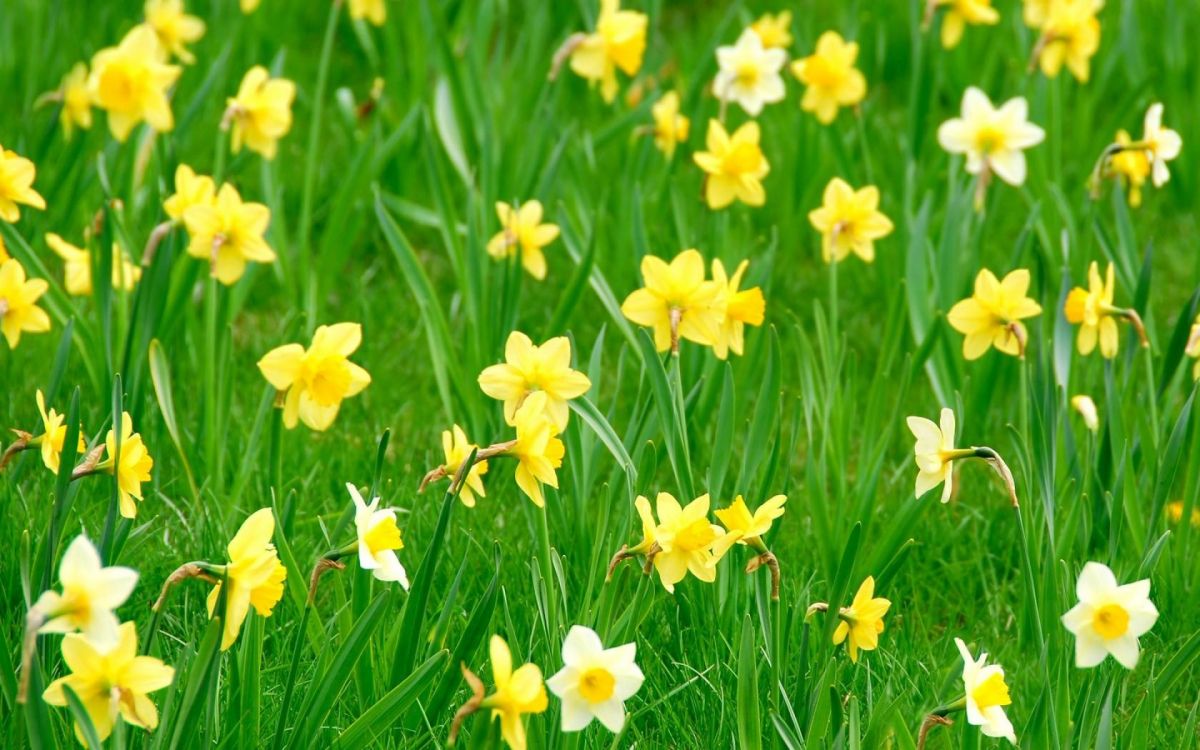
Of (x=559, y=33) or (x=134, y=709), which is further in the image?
(x=559, y=33)

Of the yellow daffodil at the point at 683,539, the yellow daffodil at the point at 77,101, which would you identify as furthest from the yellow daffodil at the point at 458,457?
the yellow daffodil at the point at 77,101

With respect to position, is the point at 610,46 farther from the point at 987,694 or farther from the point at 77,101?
the point at 987,694

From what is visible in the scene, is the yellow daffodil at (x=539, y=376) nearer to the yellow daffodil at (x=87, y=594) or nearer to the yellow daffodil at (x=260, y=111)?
the yellow daffodil at (x=87, y=594)

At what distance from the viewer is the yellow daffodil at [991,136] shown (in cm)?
279

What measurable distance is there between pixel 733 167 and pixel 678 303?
781mm

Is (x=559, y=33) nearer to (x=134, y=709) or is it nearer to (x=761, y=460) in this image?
(x=761, y=460)

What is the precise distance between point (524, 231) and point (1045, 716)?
1.38 m

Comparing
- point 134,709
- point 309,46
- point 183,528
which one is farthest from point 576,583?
point 309,46

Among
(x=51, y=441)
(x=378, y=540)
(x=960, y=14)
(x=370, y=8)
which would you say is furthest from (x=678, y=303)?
(x=370, y=8)

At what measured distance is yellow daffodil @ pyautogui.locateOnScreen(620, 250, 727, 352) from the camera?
202 centimetres

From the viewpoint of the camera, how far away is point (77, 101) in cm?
309

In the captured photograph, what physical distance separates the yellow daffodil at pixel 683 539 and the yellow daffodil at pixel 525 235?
1.06 m

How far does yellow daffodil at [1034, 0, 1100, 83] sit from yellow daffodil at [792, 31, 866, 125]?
45 centimetres

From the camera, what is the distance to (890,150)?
3.70m
